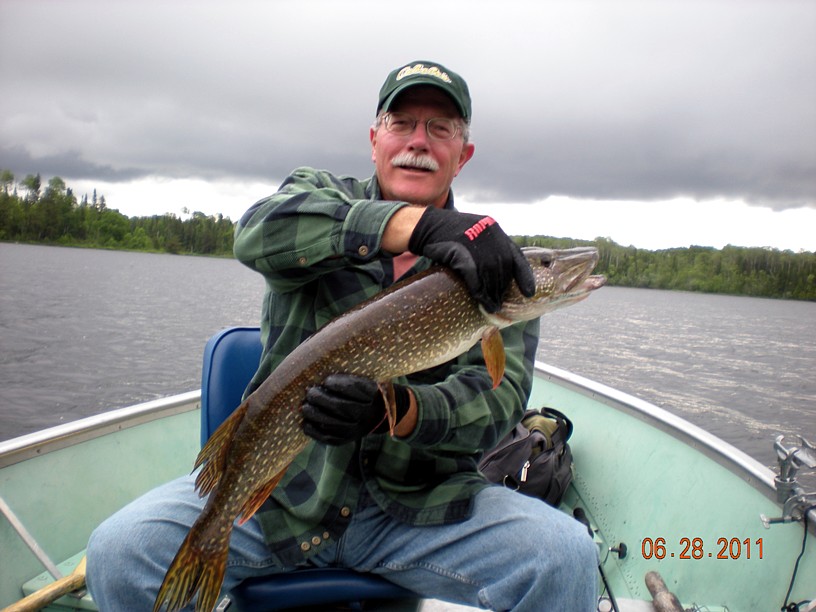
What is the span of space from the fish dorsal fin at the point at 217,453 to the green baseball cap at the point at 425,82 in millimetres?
1393

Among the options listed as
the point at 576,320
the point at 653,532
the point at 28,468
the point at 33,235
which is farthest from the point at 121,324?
the point at 33,235

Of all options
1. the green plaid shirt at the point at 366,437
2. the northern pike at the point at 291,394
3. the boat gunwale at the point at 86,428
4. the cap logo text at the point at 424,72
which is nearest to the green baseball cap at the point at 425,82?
the cap logo text at the point at 424,72

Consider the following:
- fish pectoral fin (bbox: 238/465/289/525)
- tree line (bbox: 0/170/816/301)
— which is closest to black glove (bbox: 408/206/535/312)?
fish pectoral fin (bbox: 238/465/289/525)

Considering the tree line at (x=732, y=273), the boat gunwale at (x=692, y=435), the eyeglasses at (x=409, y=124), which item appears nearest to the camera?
the eyeglasses at (x=409, y=124)

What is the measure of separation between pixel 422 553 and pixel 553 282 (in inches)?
42.1

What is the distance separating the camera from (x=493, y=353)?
2014 millimetres

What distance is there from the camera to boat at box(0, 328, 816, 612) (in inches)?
Answer: 101

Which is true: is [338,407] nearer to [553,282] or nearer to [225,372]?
[553,282]

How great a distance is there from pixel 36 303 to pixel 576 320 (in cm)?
2497

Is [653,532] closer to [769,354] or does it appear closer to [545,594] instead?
[545,594]

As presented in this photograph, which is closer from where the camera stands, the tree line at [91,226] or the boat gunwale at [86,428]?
the boat gunwale at [86,428]

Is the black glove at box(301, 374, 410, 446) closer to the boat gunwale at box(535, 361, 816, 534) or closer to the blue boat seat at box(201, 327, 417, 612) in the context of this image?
the blue boat seat at box(201, 327, 417, 612)

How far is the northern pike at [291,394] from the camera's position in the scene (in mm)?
1702

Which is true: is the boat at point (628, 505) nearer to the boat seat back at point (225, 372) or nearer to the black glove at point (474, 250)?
the boat seat back at point (225, 372)
